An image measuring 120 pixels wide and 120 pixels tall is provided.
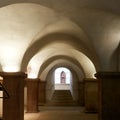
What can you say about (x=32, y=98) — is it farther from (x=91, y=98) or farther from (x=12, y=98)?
(x=12, y=98)

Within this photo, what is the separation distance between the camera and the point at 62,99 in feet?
103

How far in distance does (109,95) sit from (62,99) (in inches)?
766

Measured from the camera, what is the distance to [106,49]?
12.0m

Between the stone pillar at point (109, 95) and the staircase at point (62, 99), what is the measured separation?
16.7 m

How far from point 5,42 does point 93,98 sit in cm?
1100

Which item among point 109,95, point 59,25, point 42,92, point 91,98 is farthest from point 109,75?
point 42,92

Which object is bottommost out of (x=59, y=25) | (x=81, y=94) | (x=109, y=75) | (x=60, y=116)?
(x=60, y=116)

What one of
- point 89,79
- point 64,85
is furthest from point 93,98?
point 64,85

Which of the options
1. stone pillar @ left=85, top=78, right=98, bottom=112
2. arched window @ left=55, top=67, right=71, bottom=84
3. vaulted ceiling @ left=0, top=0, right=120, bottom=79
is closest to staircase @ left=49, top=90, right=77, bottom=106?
arched window @ left=55, top=67, right=71, bottom=84

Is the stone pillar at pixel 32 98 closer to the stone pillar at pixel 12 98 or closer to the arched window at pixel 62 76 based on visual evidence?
the stone pillar at pixel 12 98

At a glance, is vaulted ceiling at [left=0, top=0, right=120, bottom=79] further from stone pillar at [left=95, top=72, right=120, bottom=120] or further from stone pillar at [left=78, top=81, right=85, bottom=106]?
stone pillar at [left=78, top=81, right=85, bottom=106]

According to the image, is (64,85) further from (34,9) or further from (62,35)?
(34,9)

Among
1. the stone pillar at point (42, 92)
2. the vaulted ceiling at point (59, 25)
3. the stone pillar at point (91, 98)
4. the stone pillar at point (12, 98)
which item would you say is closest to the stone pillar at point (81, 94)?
the stone pillar at point (42, 92)

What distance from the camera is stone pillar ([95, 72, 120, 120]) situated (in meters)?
12.0
